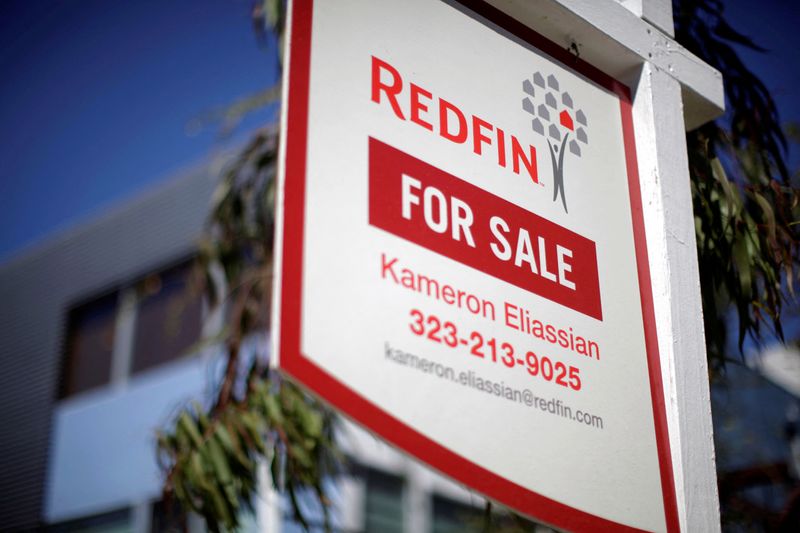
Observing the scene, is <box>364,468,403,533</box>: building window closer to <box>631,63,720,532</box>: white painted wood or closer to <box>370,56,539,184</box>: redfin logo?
<box>631,63,720,532</box>: white painted wood

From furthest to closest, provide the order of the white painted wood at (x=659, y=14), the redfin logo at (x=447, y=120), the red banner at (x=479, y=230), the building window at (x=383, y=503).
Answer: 1. the building window at (x=383, y=503)
2. the white painted wood at (x=659, y=14)
3. the redfin logo at (x=447, y=120)
4. the red banner at (x=479, y=230)

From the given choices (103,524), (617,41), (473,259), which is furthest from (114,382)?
(473,259)

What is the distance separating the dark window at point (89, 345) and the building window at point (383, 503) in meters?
4.52

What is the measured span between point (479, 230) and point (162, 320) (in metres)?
11.9

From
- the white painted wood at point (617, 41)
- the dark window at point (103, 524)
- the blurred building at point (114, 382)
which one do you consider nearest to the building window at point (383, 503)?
the blurred building at point (114, 382)

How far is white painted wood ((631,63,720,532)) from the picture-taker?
260cm

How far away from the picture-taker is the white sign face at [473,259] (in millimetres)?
1999

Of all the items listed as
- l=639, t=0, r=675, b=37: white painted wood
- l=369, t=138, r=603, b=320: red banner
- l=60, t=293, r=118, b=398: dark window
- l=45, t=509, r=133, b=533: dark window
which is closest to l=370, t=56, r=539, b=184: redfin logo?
l=369, t=138, r=603, b=320: red banner

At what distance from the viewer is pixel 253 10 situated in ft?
20.5

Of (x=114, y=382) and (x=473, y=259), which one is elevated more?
(x=114, y=382)

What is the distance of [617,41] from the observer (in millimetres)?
2938

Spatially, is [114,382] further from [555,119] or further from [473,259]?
[473,259]

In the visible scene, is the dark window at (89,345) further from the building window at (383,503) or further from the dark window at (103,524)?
the building window at (383,503)

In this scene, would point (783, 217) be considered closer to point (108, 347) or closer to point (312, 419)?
point (312, 419)
